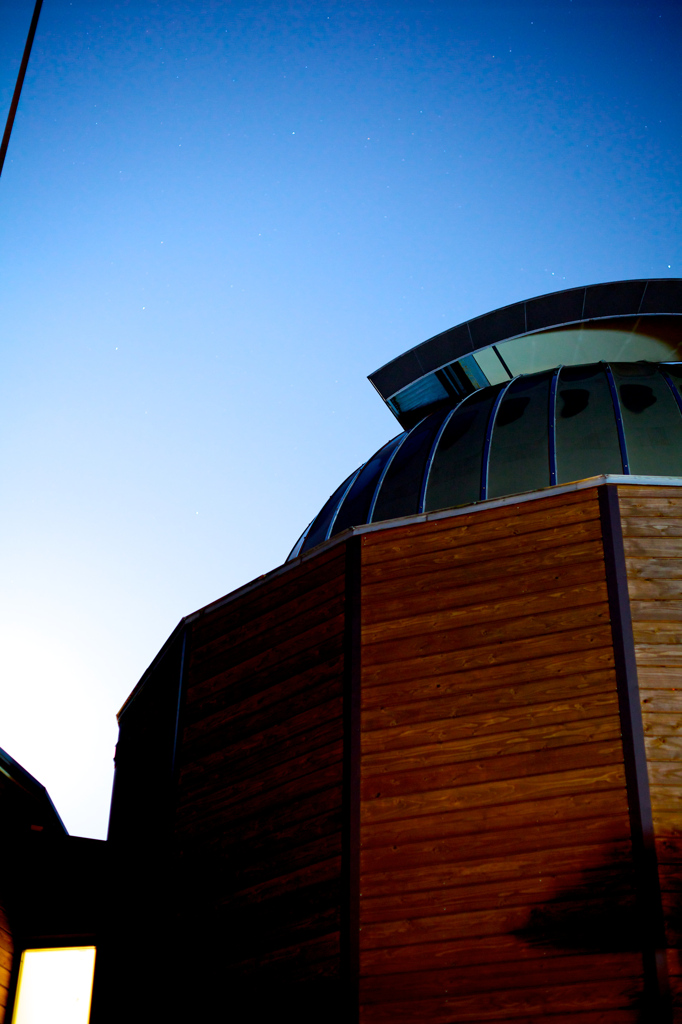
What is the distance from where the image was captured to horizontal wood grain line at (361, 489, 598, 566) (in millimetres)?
10742

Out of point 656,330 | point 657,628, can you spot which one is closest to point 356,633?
point 657,628

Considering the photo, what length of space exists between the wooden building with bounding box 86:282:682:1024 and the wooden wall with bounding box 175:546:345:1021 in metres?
0.03

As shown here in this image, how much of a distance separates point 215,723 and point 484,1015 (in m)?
4.57

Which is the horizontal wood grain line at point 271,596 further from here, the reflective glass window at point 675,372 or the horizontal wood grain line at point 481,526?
the reflective glass window at point 675,372

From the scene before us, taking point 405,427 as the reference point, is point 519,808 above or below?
below

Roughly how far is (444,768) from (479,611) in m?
1.69

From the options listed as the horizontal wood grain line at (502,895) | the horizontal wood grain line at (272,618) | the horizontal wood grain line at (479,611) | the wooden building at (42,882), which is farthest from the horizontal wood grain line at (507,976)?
the wooden building at (42,882)

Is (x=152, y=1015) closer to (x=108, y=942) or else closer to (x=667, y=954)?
(x=108, y=942)

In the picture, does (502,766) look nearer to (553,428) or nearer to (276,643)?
(276,643)

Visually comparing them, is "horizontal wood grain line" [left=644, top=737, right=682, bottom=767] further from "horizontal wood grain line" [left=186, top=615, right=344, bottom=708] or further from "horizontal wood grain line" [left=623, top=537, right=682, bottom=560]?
"horizontal wood grain line" [left=186, top=615, right=344, bottom=708]

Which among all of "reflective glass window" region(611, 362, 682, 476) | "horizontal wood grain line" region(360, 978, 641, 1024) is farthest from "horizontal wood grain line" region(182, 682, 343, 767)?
"reflective glass window" region(611, 362, 682, 476)

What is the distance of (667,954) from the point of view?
870 centimetres

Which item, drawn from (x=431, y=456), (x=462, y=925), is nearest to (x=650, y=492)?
(x=431, y=456)

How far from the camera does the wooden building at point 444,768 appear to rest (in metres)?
9.12
